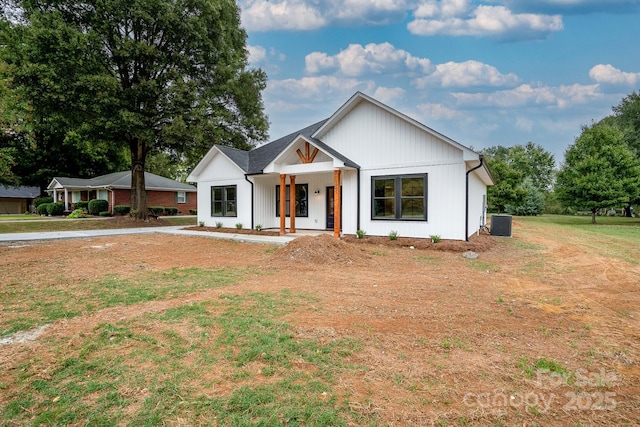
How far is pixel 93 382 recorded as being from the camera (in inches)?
111

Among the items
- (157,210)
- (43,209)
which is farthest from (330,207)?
(43,209)

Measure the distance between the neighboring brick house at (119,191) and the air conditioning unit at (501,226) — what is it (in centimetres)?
2546

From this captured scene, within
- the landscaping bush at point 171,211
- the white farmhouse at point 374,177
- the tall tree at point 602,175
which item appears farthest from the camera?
the landscaping bush at point 171,211

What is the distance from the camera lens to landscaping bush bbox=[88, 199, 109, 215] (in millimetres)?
25344

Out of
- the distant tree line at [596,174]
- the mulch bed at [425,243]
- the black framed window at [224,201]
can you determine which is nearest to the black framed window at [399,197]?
the mulch bed at [425,243]

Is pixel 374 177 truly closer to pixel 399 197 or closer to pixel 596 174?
pixel 399 197

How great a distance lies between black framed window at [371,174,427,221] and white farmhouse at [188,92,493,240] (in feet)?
0.11

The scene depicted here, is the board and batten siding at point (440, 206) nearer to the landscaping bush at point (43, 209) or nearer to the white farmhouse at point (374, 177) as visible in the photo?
the white farmhouse at point (374, 177)

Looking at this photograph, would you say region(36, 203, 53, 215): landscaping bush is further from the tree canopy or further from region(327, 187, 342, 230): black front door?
the tree canopy

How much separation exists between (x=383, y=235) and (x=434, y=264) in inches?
137

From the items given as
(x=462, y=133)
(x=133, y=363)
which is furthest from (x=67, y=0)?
(x=462, y=133)

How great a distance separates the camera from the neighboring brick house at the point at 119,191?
85.9ft

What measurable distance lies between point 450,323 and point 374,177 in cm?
813

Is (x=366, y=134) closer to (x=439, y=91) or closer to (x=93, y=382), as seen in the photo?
(x=93, y=382)
